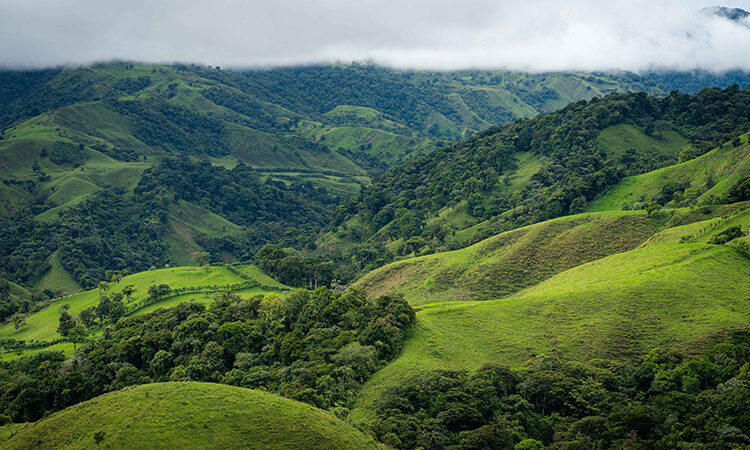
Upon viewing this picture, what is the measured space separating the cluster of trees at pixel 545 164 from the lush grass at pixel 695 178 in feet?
12.6

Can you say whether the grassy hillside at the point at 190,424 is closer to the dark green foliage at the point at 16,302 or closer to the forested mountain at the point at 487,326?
the forested mountain at the point at 487,326

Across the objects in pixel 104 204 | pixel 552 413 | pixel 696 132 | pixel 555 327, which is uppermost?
pixel 696 132

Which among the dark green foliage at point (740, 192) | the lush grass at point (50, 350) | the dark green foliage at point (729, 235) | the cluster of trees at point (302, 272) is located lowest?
the lush grass at point (50, 350)

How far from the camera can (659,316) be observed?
50812 mm

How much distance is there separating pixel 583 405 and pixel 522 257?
42.8m

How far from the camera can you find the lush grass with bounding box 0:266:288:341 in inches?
3563

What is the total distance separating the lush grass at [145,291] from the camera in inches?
3563

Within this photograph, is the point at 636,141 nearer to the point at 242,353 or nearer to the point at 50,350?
the point at 242,353

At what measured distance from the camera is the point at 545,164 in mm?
125562

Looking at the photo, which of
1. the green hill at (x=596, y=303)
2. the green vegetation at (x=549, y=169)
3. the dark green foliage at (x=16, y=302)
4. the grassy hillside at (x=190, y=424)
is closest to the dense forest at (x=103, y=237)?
the dark green foliage at (x=16, y=302)

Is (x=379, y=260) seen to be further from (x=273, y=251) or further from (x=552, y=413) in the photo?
(x=552, y=413)

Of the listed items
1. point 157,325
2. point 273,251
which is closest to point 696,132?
point 273,251

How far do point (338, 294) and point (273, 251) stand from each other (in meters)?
55.3

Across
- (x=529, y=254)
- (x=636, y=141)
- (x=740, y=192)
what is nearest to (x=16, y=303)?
(x=529, y=254)
